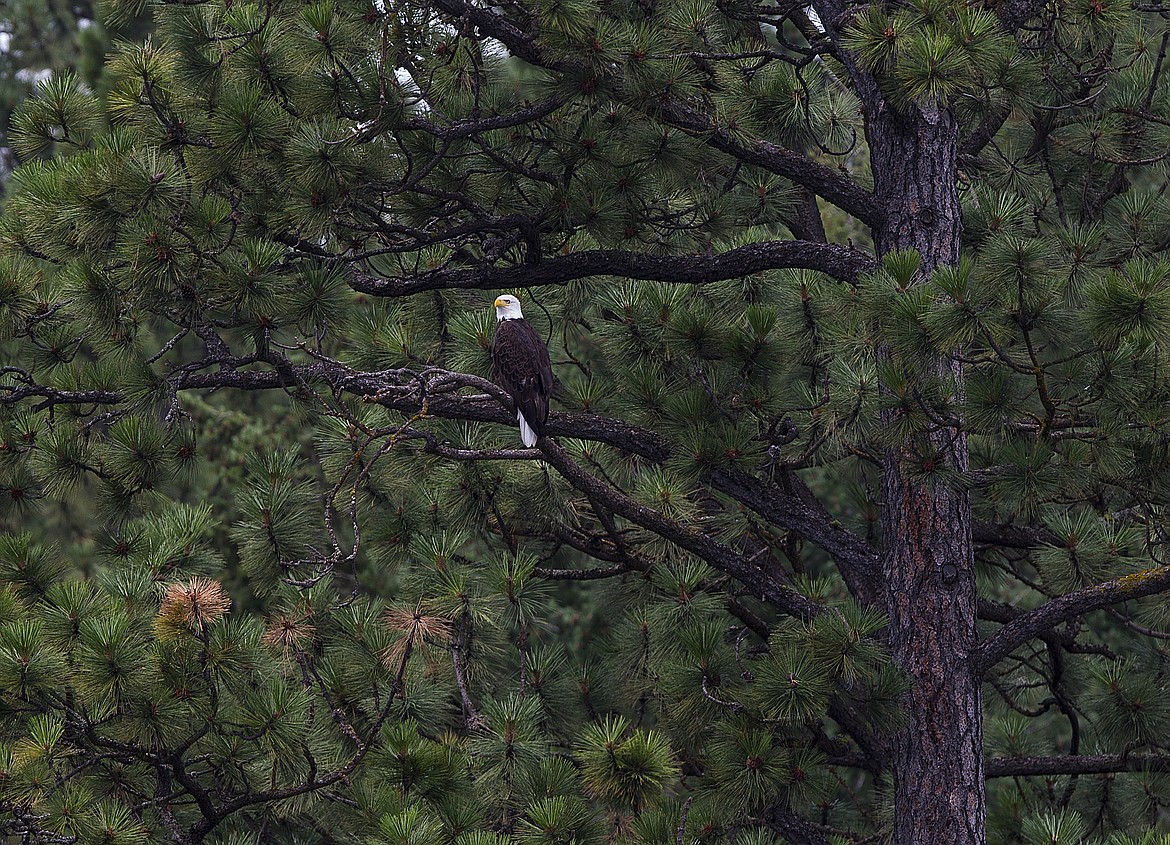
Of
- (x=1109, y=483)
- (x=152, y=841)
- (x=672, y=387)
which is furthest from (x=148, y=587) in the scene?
(x=1109, y=483)

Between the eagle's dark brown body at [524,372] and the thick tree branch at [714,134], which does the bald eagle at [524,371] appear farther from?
the thick tree branch at [714,134]

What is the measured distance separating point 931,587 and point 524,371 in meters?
1.82

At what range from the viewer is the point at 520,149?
4848 mm

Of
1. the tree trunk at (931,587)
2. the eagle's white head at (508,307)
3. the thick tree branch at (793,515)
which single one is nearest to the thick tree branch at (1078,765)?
the tree trunk at (931,587)

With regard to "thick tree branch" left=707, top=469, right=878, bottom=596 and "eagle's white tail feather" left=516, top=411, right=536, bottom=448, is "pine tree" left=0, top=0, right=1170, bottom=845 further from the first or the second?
"eagle's white tail feather" left=516, top=411, right=536, bottom=448

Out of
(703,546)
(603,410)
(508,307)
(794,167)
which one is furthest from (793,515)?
(508,307)

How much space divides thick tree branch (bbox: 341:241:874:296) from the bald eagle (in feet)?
1.45

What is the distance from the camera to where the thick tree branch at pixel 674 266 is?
470cm

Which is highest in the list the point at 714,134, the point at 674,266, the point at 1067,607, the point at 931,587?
the point at 714,134

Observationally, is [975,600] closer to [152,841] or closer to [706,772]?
[706,772]

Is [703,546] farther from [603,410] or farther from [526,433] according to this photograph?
[603,410]

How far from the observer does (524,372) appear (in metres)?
5.06

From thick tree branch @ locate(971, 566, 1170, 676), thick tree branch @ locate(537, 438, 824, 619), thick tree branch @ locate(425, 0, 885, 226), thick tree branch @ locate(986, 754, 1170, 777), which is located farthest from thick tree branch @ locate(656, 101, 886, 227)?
thick tree branch @ locate(986, 754, 1170, 777)

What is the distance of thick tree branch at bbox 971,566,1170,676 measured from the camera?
3.96 m
